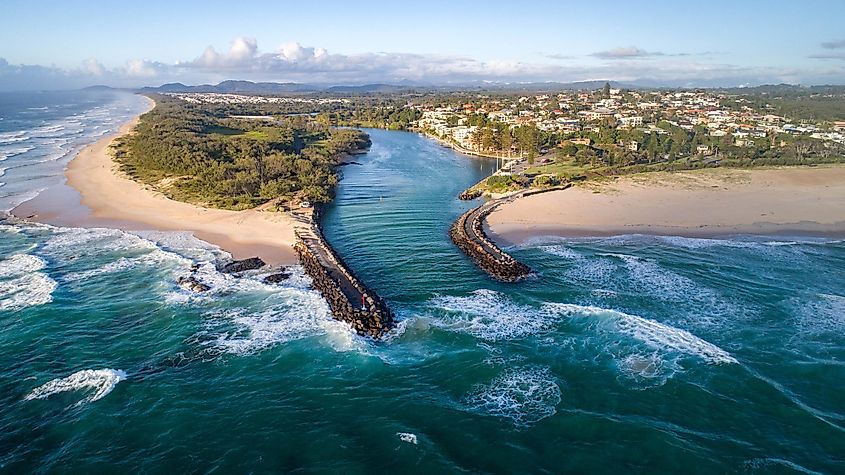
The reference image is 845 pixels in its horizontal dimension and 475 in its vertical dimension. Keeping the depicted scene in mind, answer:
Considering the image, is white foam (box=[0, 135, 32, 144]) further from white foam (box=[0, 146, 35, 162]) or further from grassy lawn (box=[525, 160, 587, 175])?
grassy lawn (box=[525, 160, 587, 175])

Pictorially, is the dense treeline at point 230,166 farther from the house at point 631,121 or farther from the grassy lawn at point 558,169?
the house at point 631,121

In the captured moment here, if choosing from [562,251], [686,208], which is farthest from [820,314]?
[686,208]

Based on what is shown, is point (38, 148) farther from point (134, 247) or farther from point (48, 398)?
point (48, 398)

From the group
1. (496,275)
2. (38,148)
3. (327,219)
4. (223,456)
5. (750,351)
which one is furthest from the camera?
(38,148)

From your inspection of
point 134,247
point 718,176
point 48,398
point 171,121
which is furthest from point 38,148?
point 718,176

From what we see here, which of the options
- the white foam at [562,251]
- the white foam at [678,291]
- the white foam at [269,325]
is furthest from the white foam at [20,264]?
the white foam at [678,291]

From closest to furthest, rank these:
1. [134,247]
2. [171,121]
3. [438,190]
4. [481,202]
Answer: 1. [134,247]
2. [481,202]
3. [438,190]
4. [171,121]

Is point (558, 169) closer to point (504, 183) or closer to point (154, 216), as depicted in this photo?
point (504, 183)
